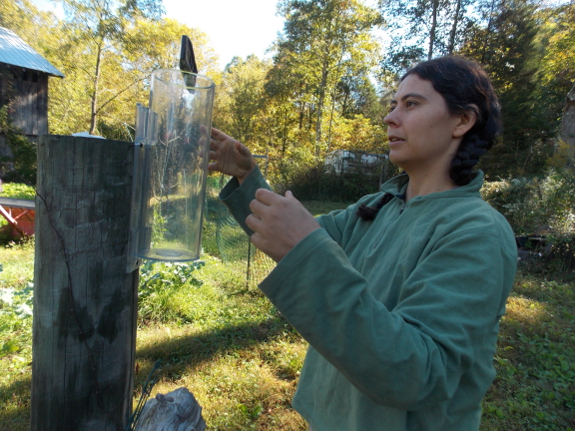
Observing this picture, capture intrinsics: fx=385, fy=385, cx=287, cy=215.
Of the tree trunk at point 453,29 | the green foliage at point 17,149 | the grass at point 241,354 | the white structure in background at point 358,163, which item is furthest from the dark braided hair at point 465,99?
the white structure in background at point 358,163

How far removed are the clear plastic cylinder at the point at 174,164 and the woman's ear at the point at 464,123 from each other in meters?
0.84

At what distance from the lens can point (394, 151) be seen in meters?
1.30

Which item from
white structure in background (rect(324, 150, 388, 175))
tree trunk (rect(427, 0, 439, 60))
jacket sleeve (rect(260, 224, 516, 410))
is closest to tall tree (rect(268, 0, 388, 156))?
white structure in background (rect(324, 150, 388, 175))

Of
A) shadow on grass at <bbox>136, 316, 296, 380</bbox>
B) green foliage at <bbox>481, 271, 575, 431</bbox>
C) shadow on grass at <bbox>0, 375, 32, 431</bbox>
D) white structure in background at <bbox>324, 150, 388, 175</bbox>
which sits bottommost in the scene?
shadow on grass at <bbox>0, 375, 32, 431</bbox>

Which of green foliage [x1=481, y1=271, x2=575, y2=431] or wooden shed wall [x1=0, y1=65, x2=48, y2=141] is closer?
green foliage [x1=481, y1=271, x2=575, y2=431]

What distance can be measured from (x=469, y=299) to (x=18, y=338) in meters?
4.35

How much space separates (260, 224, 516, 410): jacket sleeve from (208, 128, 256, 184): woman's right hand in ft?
3.00

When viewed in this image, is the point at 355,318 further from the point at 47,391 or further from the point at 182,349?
the point at 182,349

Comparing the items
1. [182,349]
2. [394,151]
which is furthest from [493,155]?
[394,151]

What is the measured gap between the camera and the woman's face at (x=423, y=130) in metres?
1.22

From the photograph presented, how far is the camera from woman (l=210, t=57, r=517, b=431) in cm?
75

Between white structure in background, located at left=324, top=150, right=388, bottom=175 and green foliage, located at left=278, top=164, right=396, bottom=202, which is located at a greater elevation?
white structure in background, located at left=324, top=150, right=388, bottom=175

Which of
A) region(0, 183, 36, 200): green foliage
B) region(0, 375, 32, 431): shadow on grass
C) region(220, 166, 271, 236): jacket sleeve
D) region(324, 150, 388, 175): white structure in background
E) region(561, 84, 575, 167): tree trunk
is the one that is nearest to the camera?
region(220, 166, 271, 236): jacket sleeve

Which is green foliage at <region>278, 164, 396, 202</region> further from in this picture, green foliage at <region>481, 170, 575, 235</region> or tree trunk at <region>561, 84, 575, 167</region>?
green foliage at <region>481, 170, 575, 235</region>
